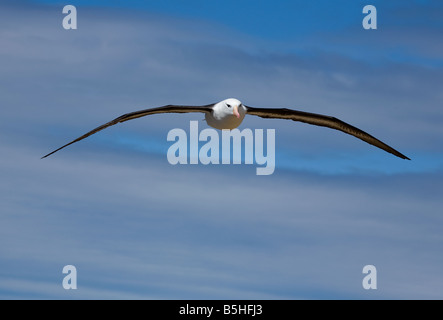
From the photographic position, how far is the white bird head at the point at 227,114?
26.6 m

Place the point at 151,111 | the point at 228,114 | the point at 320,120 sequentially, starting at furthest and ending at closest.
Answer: the point at 320,120
the point at 151,111
the point at 228,114

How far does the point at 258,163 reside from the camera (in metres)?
25.4

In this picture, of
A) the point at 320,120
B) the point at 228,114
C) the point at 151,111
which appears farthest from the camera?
the point at 320,120

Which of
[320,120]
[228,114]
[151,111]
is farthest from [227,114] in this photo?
[320,120]

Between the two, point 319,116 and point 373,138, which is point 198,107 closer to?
point 319,116

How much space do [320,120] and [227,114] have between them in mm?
5045

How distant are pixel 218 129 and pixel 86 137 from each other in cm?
452

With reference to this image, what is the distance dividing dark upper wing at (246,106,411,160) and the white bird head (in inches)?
50.4

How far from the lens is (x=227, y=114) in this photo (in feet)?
87.2

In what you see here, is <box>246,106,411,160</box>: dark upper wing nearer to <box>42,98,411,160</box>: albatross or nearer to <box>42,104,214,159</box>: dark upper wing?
<box>42,98,411,160</box>: albatross

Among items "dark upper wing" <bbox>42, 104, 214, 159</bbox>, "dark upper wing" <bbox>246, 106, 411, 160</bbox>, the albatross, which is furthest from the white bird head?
"dark upper wing" <bbox>246, 106, 411, 160</bbox>

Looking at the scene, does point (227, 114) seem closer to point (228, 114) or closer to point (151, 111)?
point (228, 114)

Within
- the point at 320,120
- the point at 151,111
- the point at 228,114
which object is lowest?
the point at 228,114

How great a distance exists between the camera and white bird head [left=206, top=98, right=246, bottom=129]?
26594 mm
